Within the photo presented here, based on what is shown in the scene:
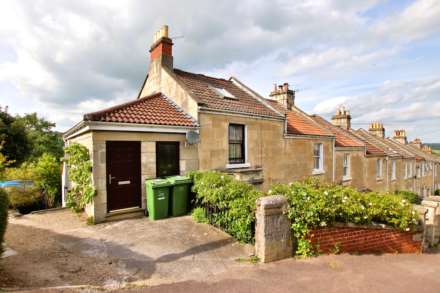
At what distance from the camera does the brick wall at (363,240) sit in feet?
18.1

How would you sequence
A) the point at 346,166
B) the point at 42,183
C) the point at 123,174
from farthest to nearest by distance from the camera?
the point at 346,166 < the point at 42,183 < the point at 123,174

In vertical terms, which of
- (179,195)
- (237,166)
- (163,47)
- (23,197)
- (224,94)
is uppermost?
(163,47)

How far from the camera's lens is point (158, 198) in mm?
7523

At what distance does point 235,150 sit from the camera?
10.9 metres

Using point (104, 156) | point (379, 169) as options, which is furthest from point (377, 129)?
point (104, 156)

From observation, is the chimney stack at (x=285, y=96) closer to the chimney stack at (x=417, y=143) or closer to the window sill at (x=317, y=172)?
the window sill at (x=317, y=172)

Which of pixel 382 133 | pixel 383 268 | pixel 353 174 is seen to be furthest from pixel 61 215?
pixel 382 133

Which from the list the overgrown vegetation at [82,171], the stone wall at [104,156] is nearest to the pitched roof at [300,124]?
the stone wall at [104,156]

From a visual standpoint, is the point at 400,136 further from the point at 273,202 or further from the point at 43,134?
the point at 43,134

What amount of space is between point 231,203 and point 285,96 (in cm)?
1359

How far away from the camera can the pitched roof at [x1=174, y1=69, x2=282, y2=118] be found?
10.4 metres

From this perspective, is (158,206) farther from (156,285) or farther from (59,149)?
(59,149)

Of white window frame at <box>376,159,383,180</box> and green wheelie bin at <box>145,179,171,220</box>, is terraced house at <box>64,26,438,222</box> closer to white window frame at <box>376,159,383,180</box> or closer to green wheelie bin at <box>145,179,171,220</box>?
green wheelie bin at <box>145,179,171,220</box>

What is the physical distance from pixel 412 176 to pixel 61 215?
32906mm
